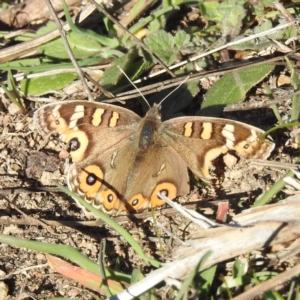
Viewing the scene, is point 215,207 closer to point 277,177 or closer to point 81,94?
point 277,177

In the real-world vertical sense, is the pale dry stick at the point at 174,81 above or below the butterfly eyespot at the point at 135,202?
above

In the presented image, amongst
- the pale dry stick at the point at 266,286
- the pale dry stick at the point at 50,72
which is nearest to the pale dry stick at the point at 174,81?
the pale dry stick at the point at 50,72

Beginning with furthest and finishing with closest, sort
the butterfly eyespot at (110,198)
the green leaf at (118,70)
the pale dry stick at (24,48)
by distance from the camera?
the pale dry stick at (24,48) → the green leaf at (118,70) → the butterfly eyespot at (110,198)

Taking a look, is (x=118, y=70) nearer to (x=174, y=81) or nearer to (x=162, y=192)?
(x=174, y=81)

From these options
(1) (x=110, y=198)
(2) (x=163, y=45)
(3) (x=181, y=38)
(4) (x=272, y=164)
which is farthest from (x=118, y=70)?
(4) (x=272, y=164)

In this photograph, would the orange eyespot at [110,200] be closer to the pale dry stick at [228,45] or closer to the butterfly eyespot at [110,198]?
the butterfly eyespot at [110,198]

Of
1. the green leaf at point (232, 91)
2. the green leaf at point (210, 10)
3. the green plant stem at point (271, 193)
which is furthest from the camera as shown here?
the green leaf at point (210, 10)

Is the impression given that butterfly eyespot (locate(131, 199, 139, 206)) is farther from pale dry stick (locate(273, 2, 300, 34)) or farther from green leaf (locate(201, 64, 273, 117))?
pale dry stick (locate(273, 2, 300, 34))
